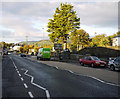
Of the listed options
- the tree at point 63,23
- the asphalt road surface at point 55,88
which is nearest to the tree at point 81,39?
the tree at point 63,23

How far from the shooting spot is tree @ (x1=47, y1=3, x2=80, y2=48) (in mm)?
47641

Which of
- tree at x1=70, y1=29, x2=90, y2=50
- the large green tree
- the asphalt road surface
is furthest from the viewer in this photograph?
tree at x1=70, y1=29, x2=90, y2=50

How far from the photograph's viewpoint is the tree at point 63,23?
4764 centimetres

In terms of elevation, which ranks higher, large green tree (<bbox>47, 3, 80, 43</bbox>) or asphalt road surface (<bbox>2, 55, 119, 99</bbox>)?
large green tree (<bbox>47, 3, 80, 43</bbox>)

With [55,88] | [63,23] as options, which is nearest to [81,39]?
[63,23]

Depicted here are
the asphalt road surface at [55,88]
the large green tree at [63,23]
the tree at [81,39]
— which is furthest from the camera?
the tree at [81,39]

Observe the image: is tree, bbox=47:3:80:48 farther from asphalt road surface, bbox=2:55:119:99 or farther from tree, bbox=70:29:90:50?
asphalt road surface, bbox=2:55:119:99

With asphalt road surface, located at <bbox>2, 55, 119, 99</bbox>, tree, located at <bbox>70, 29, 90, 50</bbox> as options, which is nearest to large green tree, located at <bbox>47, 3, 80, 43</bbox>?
tree, located at <bbox>70, 29, 90, 50</bbox>

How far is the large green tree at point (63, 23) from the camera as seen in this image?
47.6m

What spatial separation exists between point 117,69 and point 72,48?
190ft

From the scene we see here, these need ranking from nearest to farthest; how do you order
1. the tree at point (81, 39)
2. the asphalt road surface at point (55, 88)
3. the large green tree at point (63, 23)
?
the asphalt road surface at point (55, 88)
the large green tree at point (63, 23)
the tree at point (81, 39)

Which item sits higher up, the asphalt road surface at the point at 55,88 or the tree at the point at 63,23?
the tree at the point at 63,23

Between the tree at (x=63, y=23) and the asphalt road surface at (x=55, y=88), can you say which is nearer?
the asphalt road surface at (x=55, y=88)

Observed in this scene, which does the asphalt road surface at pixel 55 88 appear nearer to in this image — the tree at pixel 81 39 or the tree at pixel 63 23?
the tree at pixel 63 23
